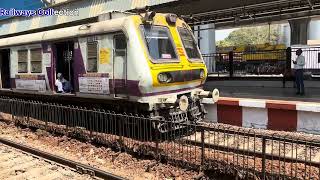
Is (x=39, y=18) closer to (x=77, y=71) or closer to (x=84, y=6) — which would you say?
(x=84, y=6)

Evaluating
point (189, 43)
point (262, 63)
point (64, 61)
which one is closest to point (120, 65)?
point (189, 43)

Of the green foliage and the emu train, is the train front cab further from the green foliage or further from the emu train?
the green foliage

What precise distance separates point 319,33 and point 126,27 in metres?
50.1

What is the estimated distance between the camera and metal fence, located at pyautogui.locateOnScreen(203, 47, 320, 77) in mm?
21934

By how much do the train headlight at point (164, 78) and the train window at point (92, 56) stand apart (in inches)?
71.7

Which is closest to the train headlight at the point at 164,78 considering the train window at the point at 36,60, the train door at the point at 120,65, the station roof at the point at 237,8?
the train door at the point at 120,65

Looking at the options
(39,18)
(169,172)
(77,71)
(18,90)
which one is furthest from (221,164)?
(39,18)

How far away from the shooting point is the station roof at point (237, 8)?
1384 centimetres

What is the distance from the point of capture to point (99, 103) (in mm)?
10617

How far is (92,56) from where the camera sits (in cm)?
1052

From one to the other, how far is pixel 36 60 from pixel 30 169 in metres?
5.66

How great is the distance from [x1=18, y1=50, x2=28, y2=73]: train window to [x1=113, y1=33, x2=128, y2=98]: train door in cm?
481

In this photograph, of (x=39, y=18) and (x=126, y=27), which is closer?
(x=126, y=27)

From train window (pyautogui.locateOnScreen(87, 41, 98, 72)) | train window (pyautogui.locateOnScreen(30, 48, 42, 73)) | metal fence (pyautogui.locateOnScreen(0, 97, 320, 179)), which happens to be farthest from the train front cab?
train window (pyautogui.locateOnScreen(30, 48, 42, 73))
